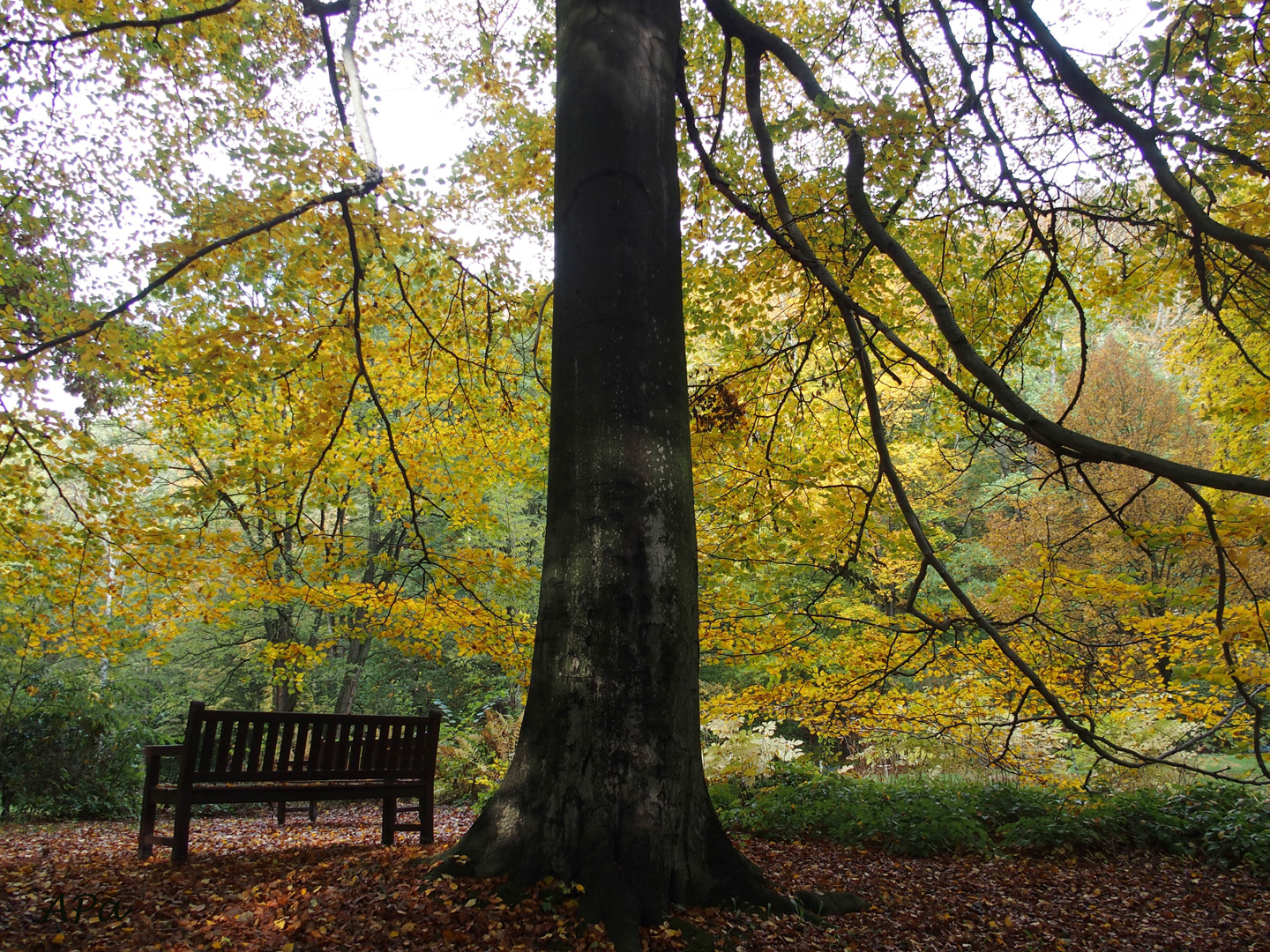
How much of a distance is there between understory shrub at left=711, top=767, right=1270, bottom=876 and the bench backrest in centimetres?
291

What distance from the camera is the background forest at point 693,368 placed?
4301 millimetres

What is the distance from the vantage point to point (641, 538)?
254cm

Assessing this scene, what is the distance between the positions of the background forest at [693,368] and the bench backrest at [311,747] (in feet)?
4.02

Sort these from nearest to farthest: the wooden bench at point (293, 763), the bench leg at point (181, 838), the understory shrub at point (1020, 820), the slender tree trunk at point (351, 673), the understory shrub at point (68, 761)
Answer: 1. the bench leg at point (181, 838)
2. the wooden bench at point (293, 763)
3. the understory shrub at point (1020, 820)
4. the understory shrub at point (68, 761)
5. the slender tree trunk at point (351, 673)

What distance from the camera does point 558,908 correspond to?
224 cm

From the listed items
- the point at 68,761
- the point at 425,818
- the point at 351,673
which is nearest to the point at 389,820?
the point at 425,818

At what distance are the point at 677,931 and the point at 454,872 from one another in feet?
2.61

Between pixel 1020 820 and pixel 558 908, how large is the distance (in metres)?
5.23

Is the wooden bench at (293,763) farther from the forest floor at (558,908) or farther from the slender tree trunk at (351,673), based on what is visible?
the slender tree trunk at (351,673)

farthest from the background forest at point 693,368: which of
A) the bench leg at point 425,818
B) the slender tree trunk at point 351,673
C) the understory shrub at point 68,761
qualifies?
the slender tree trunk at point 351,673

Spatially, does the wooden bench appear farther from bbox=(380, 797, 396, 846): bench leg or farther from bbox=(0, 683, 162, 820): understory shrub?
bbox=(0, 683, 162, 820): understory shrub

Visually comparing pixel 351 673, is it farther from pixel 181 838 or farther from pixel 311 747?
pixel 181 838

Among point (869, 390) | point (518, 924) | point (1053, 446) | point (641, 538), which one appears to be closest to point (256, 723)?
point (518, 924)

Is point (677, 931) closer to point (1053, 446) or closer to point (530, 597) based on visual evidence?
point (1053, 446)
